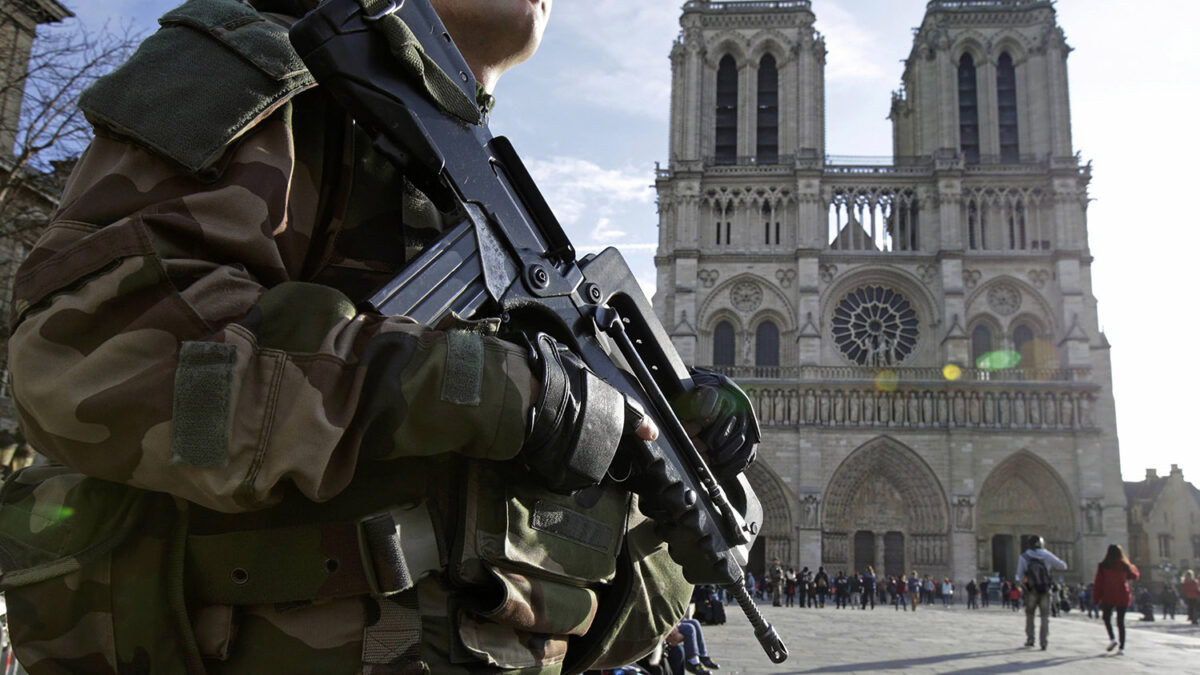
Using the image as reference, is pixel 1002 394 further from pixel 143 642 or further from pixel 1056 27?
pixel 143 642

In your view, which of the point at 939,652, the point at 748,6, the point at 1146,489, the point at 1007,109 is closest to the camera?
the point at 939,652

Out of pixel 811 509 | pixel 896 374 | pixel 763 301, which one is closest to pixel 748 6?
pixel 763 301

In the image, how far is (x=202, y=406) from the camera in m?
0.98

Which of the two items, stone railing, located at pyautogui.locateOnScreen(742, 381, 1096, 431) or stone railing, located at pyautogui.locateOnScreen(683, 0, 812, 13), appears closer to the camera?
stone railing, located at pyautogui.locateOnScreen(742, 381, 1096, 431)

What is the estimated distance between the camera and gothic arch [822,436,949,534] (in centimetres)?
2916

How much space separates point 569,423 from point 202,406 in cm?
44

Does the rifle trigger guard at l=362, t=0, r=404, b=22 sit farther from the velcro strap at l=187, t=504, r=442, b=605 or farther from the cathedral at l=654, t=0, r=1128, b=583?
the cathedral at l=654, t=0, r=1128, b=583

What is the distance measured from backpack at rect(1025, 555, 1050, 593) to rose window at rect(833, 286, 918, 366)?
69.0 feet

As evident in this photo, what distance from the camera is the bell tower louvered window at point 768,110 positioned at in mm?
32406

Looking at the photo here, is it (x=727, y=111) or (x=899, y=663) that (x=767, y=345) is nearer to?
(x=727, y=111)

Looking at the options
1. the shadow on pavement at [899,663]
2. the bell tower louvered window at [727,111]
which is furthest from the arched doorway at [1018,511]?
the shadow on pavement at [899,663]

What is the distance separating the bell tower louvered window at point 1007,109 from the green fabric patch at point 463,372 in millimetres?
34176

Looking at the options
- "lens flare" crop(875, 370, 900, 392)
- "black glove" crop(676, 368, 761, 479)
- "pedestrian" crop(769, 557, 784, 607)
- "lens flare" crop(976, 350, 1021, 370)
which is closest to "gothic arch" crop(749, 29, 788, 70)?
"lens flare" crop(875, 370, 900, 392)

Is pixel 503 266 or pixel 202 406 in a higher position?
pixel 503 266
